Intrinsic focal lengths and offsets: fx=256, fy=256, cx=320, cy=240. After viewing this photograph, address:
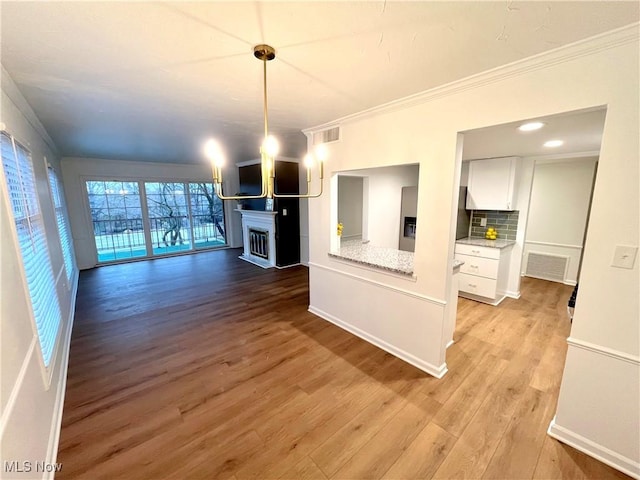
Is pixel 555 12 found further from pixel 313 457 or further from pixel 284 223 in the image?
pixel 284 223

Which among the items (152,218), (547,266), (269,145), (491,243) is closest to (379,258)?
(269,145)

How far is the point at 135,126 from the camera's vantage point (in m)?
2.98

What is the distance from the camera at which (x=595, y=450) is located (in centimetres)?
158

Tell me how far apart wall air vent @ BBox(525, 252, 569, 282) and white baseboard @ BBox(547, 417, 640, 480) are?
4228 millimetres

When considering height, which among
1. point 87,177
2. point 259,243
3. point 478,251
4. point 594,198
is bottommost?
point 259,243

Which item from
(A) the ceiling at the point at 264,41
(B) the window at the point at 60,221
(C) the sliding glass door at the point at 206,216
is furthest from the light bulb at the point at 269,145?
(C) the sliding glass door at the point at 206,216

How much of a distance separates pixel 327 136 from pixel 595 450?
10.7ft

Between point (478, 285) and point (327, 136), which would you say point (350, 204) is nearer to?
point (327, 136)

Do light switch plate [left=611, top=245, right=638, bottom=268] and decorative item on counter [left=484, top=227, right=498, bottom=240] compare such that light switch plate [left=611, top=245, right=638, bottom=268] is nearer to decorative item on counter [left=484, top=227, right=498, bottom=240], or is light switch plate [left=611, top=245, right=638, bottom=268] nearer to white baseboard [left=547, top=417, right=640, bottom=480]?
white baseboard [left=547, top=417, right=640, bottom=480]

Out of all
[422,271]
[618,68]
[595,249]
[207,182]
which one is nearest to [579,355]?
[595,249]

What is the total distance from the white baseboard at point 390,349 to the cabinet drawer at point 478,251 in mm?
2098

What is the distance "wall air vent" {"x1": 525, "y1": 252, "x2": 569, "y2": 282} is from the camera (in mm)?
4754

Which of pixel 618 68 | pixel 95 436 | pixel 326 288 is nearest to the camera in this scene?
pixel 618 68

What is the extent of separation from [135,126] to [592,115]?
447 centimetres
